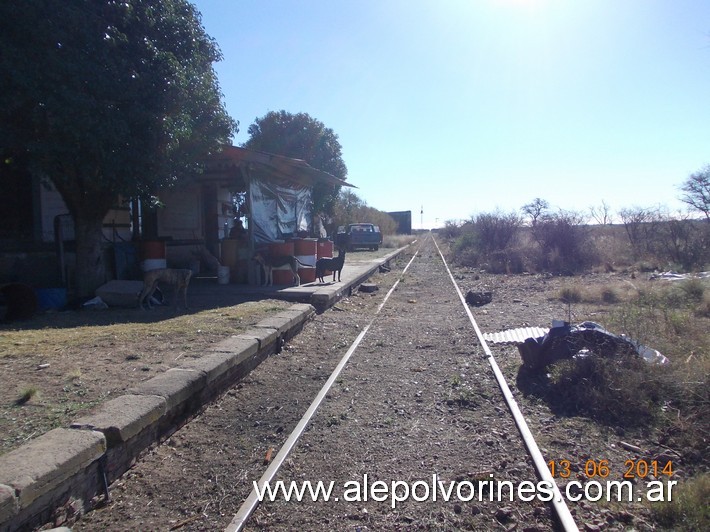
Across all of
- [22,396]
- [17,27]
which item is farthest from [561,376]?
[17,27]

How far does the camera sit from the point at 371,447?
4.66 m

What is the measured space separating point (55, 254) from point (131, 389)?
292 inches

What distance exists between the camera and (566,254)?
21.3m

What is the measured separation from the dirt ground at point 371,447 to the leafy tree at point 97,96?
4317mm

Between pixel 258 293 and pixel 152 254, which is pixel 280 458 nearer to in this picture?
pixel 258 293

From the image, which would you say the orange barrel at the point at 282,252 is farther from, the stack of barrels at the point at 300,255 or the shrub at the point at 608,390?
the shrub at the point at 608,390

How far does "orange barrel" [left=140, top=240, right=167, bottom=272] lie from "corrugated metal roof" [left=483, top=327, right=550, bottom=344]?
728 centimetres

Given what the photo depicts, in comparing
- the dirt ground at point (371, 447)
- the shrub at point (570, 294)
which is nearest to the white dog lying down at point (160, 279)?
the dirt ground at point (371, 447)

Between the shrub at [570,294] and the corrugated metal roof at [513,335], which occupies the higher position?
the shrub at [570,294]

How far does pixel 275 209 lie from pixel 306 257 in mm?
2020

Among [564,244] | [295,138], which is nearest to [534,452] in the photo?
[564,244]

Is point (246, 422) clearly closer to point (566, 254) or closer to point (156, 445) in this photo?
point (156, 445)

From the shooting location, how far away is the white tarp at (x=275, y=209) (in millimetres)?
14078

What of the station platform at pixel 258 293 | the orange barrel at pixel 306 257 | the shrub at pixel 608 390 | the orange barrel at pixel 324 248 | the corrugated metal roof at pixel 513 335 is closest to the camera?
the shrub at pixel 608 390
